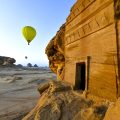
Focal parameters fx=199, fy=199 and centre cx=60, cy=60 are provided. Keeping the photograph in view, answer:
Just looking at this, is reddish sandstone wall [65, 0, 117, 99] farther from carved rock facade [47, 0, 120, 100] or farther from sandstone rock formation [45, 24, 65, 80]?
sandstone rock formation [45, 24, 65, 80]

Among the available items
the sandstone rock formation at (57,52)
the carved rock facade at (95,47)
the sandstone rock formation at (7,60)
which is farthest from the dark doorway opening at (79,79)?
the sandstone rock formation at (7,60)

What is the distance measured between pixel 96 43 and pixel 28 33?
9.63 metres

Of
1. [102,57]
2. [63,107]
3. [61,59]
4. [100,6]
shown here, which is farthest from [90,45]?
[61,59]

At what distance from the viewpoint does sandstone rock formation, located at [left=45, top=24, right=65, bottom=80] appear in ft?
28.5

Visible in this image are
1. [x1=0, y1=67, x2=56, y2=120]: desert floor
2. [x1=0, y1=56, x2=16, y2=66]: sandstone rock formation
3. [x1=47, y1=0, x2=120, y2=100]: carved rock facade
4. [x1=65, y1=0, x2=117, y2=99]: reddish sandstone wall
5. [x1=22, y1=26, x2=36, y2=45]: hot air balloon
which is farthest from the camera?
[x1=0, y1=56, x2=16, y2=66]: sandstone rock formation

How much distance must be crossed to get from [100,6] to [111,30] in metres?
0.90

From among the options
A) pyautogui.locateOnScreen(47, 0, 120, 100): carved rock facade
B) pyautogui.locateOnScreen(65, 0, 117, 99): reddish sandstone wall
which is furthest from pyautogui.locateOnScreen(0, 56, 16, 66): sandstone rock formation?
pyautogui.locateOnScreen(65, 0, 117, 99): reddish sandstone wall

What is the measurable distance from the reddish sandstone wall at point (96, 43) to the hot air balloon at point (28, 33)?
24.8 feet

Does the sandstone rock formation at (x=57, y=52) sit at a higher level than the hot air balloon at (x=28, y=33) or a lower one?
lower

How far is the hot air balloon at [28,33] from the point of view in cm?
1430

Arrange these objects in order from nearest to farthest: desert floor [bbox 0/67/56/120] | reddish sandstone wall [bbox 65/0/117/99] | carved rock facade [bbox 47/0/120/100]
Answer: carved rock facade [bbox 47/0/120/100]
reddish sandstone wall [bbox 65/0/117/99]
desert floor [bbox 0/67/56/120]

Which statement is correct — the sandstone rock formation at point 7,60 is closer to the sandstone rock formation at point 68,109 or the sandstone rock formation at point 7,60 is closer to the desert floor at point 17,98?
the desert floor at point 17,98

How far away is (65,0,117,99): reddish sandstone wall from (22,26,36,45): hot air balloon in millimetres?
7554

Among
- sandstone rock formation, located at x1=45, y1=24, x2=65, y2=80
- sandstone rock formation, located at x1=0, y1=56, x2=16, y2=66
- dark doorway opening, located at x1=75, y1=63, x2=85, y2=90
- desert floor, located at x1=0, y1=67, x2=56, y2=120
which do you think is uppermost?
sandstone rock formation, located at x1=0, y1=56, x2=16, y2=66
